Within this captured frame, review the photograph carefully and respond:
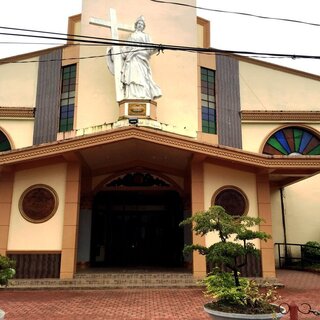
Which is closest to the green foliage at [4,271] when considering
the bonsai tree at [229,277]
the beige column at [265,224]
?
the bonsai tree at [229,277]

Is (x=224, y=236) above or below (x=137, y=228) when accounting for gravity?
below

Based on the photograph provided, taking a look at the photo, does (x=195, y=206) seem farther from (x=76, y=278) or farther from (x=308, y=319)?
(x=308, y=319)

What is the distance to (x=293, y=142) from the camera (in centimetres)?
1878

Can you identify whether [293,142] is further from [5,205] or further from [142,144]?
[5,205]

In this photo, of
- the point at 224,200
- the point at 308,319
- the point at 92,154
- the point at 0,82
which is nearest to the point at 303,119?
the point at 224,200

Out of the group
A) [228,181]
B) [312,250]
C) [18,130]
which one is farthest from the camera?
[18,130]

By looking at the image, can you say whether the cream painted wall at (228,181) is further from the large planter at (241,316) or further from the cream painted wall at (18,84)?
the cream painted wall at (18,84)

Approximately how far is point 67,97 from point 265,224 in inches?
403

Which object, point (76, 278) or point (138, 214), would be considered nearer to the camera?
point (76, 278)

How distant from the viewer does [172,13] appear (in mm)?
18438

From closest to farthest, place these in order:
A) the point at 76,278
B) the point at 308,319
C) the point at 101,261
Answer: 1. the point at 308,319
2. the point at 76,278
3. the point at 101,261

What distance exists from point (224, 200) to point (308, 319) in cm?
586

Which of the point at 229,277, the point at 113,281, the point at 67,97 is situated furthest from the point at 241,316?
the point at 67,97

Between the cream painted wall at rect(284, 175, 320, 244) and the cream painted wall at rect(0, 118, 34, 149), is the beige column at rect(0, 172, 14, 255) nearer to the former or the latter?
the cream painted wall at rect(0, 118, 34, 149)
